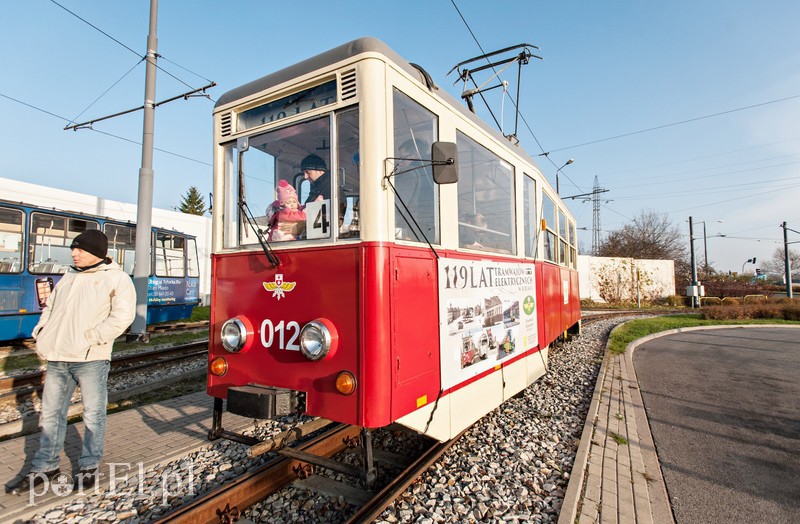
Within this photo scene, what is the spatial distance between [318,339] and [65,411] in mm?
2306

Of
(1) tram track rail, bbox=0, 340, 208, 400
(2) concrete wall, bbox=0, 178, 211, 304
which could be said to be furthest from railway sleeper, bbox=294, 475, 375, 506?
(2) concrete wall, bbox=0, 178, 211, 304

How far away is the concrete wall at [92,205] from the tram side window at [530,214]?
41.1 feet

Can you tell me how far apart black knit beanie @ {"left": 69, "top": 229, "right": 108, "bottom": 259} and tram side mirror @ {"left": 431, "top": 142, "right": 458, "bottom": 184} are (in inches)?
107

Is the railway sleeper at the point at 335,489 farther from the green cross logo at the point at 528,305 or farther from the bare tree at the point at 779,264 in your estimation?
the bare tree at the point at 779,264

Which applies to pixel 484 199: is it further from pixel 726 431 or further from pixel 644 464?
pixel 726 431

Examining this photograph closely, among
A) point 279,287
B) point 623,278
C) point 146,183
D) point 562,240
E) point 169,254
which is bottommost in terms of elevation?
point 279,287

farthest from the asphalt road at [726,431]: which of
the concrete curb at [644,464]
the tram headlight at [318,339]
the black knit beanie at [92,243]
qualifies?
the black knit beanie at [92,243]

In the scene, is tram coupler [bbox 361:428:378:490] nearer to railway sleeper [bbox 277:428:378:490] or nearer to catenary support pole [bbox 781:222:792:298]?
railway sleeper [bbox 277:428:378:490]

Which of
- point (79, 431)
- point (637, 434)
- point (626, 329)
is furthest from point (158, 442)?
point (626, 329)

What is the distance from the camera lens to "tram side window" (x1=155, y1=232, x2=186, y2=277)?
13.4 metres

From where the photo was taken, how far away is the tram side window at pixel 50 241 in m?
9.75

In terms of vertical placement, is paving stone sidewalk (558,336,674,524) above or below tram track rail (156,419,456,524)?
below

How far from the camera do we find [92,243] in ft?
11.3

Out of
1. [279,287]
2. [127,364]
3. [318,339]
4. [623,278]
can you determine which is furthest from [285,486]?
[623,278]
